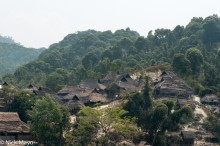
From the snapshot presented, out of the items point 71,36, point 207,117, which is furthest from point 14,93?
point 71,36

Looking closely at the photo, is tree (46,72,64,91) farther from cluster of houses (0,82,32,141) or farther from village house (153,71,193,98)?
cluster of houses (0,82,32,141)

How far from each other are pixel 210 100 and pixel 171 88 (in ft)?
22.5

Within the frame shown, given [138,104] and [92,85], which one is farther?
[92,85]

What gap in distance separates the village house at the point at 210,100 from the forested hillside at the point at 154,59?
47.4 inches

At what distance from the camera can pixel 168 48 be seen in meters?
103

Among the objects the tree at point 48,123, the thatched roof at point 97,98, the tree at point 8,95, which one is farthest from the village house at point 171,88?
the tree at point 48,123

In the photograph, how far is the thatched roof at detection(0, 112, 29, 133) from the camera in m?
46.8

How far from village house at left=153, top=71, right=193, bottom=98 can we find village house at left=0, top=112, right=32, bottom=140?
26.8 meters

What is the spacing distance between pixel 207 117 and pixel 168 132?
839 centimetres

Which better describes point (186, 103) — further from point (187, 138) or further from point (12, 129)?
point (12, 129)

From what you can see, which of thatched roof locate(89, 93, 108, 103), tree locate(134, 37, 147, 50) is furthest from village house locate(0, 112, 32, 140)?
tree locate(134, 37, 147, 50)

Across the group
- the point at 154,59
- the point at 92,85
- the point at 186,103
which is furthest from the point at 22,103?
the point at 154,59

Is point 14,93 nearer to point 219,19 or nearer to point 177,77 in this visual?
point 177,77

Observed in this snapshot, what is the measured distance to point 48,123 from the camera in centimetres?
4425
